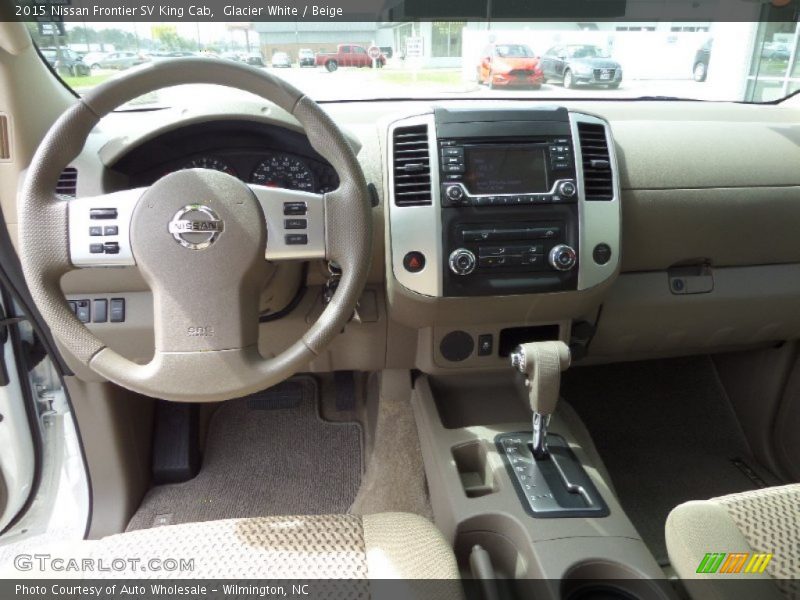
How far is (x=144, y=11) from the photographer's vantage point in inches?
58.4

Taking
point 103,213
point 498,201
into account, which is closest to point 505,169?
point 498,201

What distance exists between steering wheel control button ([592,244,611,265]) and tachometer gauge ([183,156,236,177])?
89cm

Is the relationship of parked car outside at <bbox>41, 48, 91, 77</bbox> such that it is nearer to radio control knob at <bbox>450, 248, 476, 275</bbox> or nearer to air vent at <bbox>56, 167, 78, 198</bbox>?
air vent at <bbox>56, 167, 78, 198</bbox>

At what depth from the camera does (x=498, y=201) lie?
1455mm

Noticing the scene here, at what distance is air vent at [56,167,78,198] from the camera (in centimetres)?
141

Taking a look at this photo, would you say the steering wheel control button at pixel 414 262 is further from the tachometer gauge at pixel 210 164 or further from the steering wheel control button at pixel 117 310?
the steering wheel control button at pixel 117 310

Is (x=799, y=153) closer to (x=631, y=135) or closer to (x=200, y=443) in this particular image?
(x=631, y=135)

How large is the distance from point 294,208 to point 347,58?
0.66 m

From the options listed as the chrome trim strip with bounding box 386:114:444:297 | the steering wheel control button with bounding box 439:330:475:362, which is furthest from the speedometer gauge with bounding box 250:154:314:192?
the steering wheel control button with bounding box 439:330:475:362

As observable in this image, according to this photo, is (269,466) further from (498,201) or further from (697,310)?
(697,310)

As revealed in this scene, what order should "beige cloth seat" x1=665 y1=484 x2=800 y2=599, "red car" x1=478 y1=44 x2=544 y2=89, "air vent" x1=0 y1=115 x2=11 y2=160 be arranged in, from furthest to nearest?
"red car" x1=478 y1=44 x2=544 y2=89 < "air vent" x1=0 y1=115 x2=11 y2=160 < "beige cloth seat" x1=665 y1=484 x2=800 y2=599

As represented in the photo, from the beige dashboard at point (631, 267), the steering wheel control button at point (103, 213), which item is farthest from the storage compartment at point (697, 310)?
the steering wheel control button at point (103, 213)

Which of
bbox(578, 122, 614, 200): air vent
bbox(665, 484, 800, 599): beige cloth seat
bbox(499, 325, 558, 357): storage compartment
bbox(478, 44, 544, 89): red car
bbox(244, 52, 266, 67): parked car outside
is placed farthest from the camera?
bbox(478, 44, 544, 89): red car

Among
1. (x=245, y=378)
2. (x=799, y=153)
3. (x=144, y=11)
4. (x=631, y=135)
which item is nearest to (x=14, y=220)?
(x=144, y=11)
